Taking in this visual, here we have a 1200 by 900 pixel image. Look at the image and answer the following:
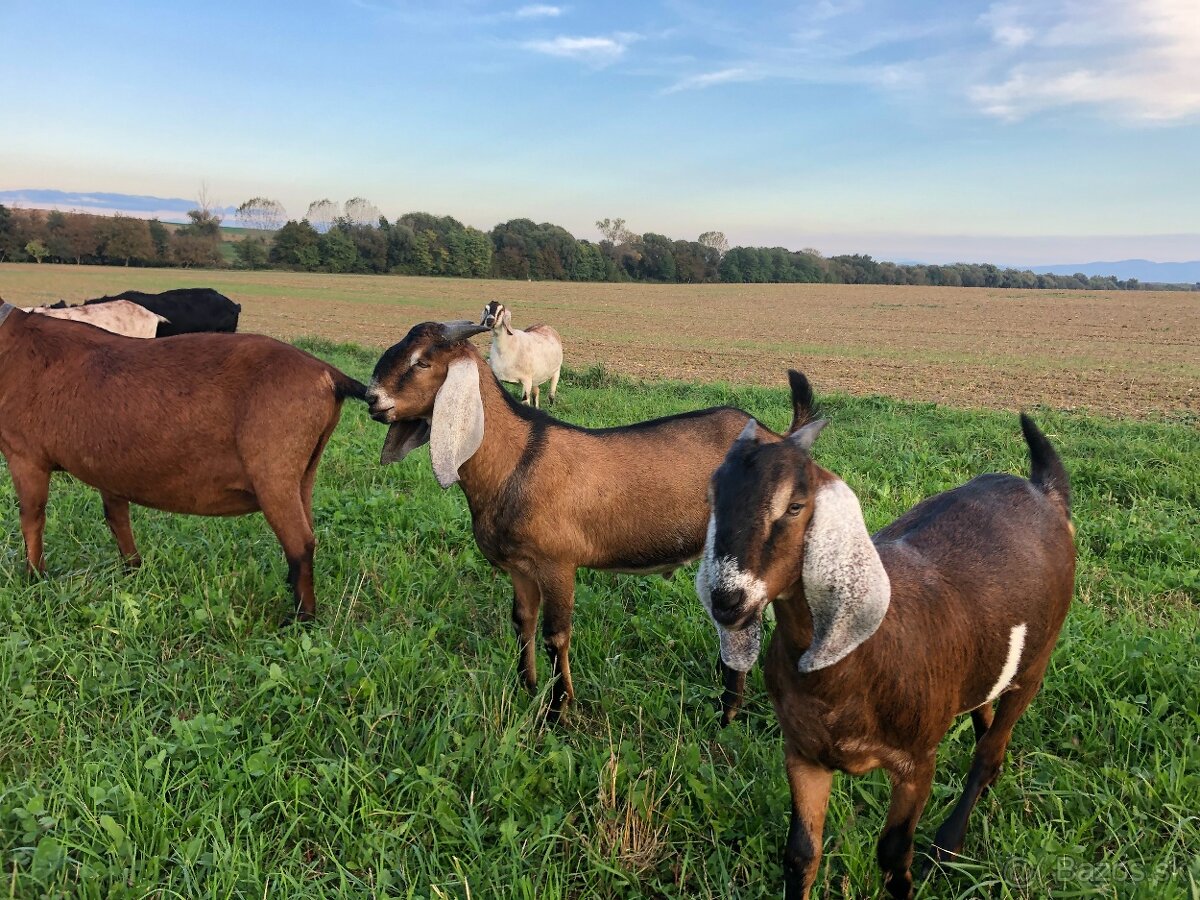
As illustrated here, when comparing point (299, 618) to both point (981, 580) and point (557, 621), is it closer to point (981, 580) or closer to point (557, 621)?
point (557, 621)

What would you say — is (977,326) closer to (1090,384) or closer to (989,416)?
(1090,384)

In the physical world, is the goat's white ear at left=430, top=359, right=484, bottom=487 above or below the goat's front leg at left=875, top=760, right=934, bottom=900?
above

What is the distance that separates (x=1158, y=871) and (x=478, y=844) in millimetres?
2384

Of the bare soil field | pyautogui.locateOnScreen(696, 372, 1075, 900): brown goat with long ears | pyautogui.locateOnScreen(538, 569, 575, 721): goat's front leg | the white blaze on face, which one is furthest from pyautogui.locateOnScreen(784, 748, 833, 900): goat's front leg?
the bare soil field

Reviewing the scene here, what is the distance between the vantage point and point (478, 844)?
2.62 metres

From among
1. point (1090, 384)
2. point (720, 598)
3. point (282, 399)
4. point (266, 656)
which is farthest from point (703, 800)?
point (1090, 384)

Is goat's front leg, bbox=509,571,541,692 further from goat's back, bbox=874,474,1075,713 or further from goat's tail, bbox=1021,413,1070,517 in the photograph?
goat's tail, bbox=1021,413,1070,517

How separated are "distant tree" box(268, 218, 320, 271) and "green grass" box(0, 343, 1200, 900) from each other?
3112 inches

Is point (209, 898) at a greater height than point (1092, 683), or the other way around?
point (1092, 683)

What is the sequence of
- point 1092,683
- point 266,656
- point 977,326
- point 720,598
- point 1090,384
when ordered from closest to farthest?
point 720,598 < point 1092,683 < point 266,656 < point 1090,384 < point 977,326

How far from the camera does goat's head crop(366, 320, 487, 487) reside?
10.9ft

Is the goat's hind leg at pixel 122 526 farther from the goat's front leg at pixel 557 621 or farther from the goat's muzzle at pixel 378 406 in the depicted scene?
the goat's front leg at pixel 557 621

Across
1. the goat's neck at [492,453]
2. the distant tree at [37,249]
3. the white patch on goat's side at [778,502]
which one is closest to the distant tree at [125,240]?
the distant tree at [37,249]

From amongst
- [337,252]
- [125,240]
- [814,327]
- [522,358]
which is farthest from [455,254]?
[522,358]
